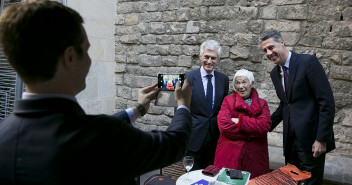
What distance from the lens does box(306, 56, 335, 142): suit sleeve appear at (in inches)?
81.8

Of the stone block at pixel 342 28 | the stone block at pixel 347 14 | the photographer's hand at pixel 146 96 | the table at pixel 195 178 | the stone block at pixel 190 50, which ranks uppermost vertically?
the stone block at pixel 347 14

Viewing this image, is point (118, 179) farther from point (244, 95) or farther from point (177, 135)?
point (244, 95)

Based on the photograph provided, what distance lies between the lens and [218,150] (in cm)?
258

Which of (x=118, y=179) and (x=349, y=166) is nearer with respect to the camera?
(x=118, y=179)

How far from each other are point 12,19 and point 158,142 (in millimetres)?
544

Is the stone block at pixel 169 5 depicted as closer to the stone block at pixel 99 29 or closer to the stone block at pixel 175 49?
the stone block at pixel 175 49

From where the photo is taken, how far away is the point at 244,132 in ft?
8.23

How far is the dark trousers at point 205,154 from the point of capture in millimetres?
2717

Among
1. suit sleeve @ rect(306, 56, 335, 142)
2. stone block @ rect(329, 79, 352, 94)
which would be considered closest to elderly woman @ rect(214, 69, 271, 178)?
suit sleeve @ rect(306, 56, 335, 142)

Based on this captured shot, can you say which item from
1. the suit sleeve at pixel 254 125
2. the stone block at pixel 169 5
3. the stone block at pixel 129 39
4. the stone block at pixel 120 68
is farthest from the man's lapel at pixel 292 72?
the stone block at pixel 120 68

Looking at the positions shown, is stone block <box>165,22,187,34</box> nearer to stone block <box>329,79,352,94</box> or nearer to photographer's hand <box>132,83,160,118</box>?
stone block <box>329,79,352,94</box>

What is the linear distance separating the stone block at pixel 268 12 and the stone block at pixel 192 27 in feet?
3.12

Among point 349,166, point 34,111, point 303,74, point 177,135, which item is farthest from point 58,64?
point 349,166

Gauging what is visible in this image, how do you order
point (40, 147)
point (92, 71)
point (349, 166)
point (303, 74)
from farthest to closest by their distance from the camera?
point (92, 71)
point (349, 166)
point (303, 74)
point (40, 147)
